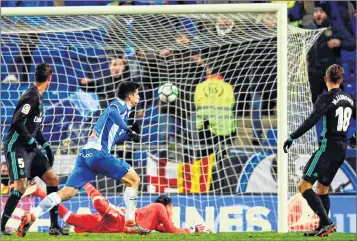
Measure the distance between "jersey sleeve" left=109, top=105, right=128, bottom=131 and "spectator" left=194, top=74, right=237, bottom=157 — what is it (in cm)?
324

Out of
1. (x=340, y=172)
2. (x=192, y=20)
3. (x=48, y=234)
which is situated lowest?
(x=48, y=234)

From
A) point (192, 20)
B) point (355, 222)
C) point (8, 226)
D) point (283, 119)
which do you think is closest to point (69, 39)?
point (192, 20)

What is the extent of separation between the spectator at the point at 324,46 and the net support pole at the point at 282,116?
8.21ft

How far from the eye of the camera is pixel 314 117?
10758 millimetres

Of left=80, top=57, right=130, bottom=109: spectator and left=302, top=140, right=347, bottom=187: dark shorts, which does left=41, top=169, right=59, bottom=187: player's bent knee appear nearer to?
left=302, top=140, right=347, bottom=187: dark shorts

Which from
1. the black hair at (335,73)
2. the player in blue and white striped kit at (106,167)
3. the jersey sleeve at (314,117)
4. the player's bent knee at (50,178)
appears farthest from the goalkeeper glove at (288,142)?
the player's bent knee at (50,178)

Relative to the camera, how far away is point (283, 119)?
38.5ft

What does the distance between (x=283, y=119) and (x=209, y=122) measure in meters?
2.10

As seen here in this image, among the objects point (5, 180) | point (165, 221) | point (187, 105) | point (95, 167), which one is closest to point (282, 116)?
point (165, 221)

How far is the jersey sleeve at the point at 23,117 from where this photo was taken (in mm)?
10758

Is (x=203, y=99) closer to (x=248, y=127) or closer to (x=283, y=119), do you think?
(x=248, y=127)

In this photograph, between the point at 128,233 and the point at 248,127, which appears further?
the point at 248,127

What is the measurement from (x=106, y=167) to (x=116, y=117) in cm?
52

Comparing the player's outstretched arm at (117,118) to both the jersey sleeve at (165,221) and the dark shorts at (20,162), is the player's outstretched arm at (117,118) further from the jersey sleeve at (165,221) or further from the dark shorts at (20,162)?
the jersey sleeve at (165,221)
